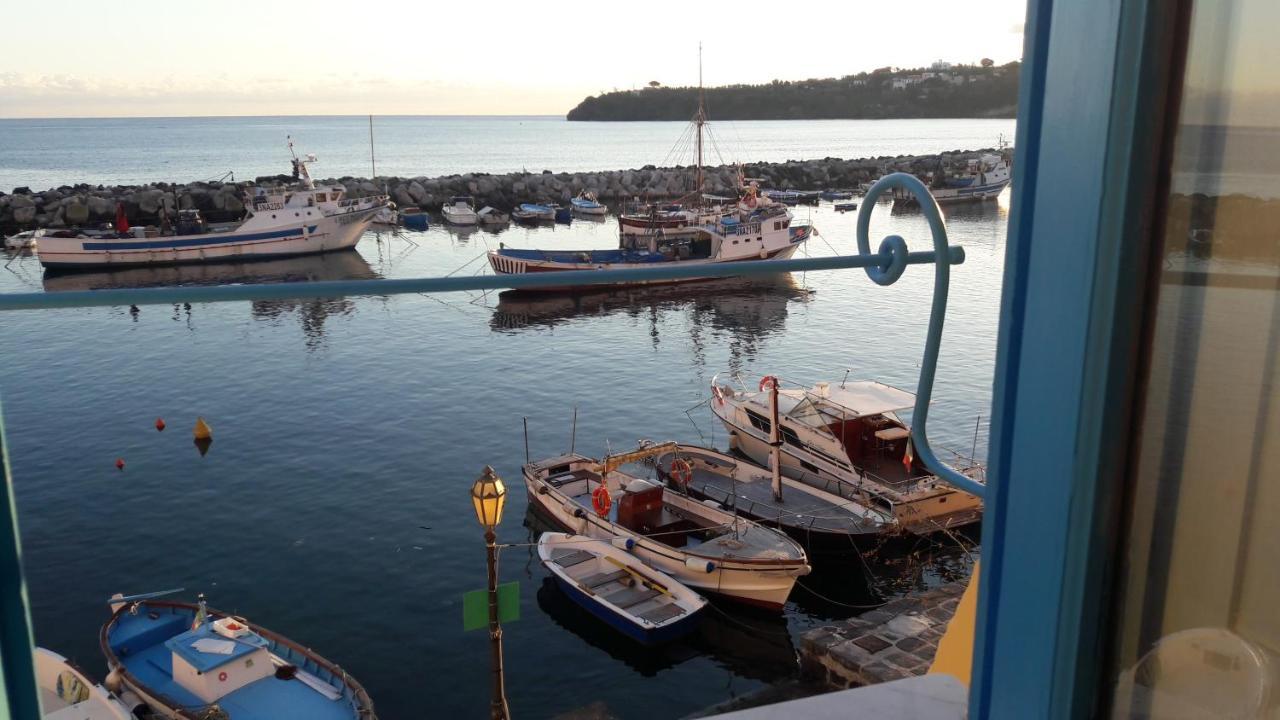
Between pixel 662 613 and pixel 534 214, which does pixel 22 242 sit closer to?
pixel 534 214

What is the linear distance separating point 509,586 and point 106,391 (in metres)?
21.9

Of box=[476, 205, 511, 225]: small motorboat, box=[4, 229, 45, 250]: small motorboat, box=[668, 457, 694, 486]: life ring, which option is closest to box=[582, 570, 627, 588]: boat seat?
box=[668, 457, 694, 486]: life ring

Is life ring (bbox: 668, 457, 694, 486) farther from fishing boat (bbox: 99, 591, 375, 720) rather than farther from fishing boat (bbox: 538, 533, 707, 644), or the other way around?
fishing boat (bbox: 99, 591, 375, 720)

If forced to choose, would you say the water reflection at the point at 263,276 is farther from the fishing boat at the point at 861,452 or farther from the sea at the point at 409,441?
the fishing boat at the point at 861,452

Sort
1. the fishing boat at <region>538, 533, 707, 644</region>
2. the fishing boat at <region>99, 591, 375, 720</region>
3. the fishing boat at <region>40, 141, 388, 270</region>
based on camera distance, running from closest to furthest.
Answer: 1. the fishing boat at <region>99, 591, 375, 720</region>
2. the fishing boat at <region>538, 533, 707, 644</region>
3. the fishing boat at <region>40, 141, 388, 270</region>

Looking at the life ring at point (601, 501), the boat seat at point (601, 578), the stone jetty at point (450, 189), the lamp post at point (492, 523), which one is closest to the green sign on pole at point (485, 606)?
the lamp post at point (492, 523)

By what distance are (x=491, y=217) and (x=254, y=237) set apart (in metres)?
16.6

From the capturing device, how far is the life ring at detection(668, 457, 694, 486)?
59.3 ft

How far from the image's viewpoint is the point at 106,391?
25.2m

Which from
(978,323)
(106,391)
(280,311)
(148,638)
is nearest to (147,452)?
(106,391)

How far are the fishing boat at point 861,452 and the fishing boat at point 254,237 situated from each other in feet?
94.2

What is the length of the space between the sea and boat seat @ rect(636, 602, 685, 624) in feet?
1.54

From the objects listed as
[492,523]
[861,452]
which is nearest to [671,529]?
[861,452]

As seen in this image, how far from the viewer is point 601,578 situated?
15.0m
